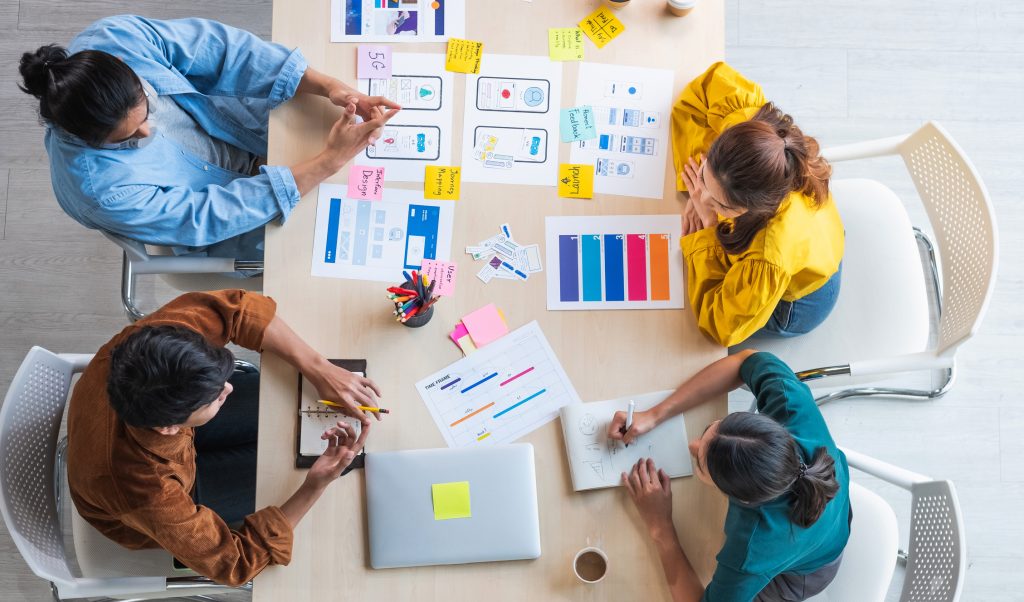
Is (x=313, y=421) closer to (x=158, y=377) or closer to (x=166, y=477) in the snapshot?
(x=166, y=477)

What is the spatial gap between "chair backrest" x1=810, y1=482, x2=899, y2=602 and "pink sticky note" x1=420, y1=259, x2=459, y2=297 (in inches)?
43.1

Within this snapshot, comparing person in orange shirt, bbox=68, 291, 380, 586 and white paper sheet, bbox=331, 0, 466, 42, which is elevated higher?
white paper sheet, bbox=331, 0, 466, 42

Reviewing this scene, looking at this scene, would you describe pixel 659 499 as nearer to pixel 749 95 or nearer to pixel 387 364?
pixel 387 364

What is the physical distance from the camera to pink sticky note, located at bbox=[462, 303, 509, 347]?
1.71 m

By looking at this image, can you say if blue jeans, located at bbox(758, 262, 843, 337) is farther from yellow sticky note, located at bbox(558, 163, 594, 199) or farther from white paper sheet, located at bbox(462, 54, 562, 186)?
white paper sheet, located at bbox(462, 54, 562, 186)

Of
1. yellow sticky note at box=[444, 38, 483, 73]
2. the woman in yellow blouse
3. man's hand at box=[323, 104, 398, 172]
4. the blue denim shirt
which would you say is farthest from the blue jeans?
the blue denim shirt

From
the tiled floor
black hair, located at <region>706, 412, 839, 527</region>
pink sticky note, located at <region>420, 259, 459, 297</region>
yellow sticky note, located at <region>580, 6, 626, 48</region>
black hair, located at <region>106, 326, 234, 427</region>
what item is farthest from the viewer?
the tiled floor

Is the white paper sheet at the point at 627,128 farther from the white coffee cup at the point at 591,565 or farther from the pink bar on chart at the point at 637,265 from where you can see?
the white coffee cup at the point at 591,565

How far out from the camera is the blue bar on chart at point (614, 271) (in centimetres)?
174

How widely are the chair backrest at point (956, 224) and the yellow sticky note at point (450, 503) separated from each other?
1114 mm

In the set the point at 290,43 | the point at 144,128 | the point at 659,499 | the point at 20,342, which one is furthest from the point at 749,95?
the point at 20,342

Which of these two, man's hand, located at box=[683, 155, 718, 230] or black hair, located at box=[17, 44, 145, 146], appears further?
man's hand, located at box=[683, 155, 718, 230]

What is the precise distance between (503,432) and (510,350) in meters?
0.18

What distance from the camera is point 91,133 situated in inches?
58.8
